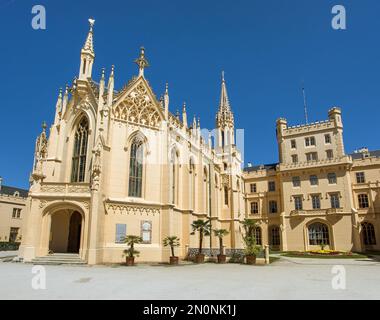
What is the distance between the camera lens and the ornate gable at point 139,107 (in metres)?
27.8

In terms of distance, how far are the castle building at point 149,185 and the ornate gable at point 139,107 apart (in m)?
0.10

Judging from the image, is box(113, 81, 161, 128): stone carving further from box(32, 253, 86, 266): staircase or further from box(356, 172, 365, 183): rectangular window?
box(356, 172, 365, 183): rectangular window

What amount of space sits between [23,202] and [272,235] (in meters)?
49.6

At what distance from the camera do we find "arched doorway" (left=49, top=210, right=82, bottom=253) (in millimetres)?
25688

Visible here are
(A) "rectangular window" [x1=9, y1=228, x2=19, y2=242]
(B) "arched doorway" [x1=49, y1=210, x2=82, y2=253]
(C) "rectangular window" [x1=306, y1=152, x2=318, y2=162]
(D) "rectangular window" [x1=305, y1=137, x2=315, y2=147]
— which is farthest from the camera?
(A) "rectangular window" [x1=9, y1=228, x2=19, y2=242]

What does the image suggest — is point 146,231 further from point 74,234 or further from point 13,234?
point 13,234

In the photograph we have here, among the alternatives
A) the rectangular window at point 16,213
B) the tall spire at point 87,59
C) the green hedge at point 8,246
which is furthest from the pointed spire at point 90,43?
the rectangular window at point 16,213

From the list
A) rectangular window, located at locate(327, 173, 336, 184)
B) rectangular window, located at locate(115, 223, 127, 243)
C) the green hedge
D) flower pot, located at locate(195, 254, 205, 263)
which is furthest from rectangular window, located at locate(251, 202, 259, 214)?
the green hedge

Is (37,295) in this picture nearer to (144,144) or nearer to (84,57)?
(144,144)

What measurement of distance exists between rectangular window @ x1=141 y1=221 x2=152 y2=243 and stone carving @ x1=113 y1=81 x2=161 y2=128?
982cm

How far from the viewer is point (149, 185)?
1099 inches

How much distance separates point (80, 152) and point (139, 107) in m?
7.25

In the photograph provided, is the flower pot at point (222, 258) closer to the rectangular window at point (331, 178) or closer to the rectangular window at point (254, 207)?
the rectangular window at point (254, 207)

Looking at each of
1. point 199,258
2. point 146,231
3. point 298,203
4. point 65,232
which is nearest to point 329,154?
point 298,203
